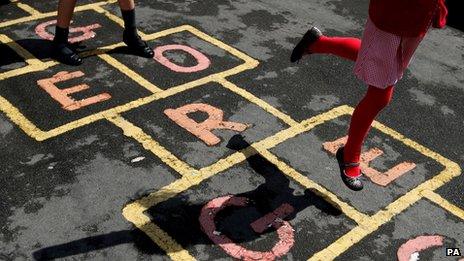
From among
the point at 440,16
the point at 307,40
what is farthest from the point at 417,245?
the point at 307,40

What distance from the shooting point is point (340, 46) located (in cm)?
418

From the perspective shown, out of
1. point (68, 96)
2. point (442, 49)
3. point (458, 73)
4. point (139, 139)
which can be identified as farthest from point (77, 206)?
point (442, 49)

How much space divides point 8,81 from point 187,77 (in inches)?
71.6

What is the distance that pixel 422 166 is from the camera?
4.62m

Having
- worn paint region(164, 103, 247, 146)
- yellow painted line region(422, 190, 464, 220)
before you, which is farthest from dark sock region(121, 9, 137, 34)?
yellow painted line region(422, 190, 464, 220)

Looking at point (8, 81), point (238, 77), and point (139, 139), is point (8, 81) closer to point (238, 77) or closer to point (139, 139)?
point (139, 139)

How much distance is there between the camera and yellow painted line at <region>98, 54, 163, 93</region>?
528cm

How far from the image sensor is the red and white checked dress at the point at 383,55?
3529 mm

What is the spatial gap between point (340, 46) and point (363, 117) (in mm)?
700

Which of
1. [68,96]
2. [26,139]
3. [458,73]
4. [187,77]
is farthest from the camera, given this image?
[458,73]

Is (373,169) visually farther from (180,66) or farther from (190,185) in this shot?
(180,66)

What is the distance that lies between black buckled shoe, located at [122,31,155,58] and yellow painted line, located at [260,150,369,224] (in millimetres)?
2064

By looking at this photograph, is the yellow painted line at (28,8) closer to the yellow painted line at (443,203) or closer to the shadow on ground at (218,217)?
the shadow on ground at (218,217)

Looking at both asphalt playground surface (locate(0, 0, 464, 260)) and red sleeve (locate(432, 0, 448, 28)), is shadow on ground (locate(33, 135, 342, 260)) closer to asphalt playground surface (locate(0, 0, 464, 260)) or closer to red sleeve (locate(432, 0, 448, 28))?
asphalt playground surface (locate(0, 0, 464, 260))
